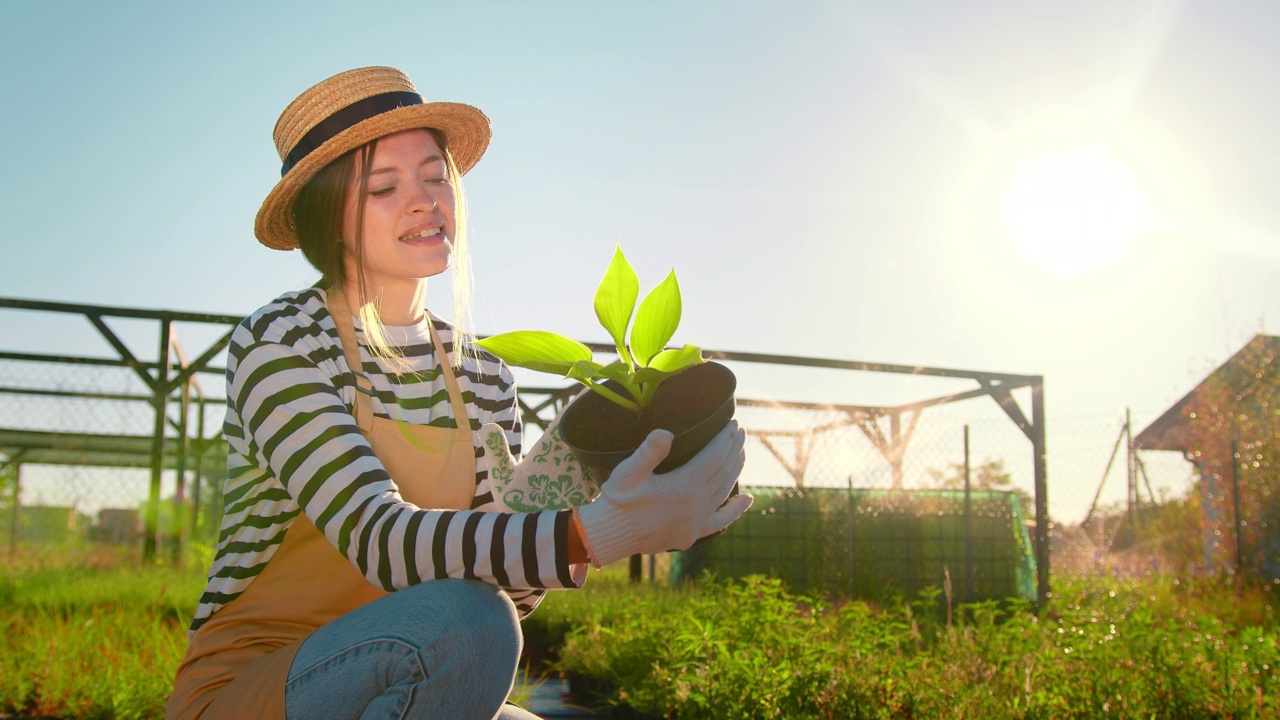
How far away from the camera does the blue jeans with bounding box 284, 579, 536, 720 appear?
1.16 m

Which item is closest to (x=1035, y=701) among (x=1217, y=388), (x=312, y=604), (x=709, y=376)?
(x=709, y=376)

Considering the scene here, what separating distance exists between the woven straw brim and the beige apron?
22cm

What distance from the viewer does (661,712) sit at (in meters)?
2.95

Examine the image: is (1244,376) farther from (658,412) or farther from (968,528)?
(658,412)

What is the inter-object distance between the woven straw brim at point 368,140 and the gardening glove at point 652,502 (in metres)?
0.80

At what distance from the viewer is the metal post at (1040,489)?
593 cm

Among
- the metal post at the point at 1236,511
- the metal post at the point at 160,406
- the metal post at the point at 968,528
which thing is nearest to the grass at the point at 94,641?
the metal post at the point at 160,406

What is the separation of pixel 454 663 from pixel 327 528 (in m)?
0.27

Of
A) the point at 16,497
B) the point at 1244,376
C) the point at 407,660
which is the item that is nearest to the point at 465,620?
the point at 407,660

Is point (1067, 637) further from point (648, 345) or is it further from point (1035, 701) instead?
point (648, 345)

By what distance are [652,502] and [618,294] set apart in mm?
337

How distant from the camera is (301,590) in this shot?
1.44 m

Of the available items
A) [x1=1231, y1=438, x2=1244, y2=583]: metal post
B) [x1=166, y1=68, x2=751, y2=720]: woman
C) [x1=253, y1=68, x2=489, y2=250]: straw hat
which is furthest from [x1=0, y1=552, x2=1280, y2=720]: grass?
[x1=1231, y1=438, x2=1244, y2=583]: metal post

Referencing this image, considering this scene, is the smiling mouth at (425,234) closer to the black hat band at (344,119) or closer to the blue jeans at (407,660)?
the black hat band at (344,119)
